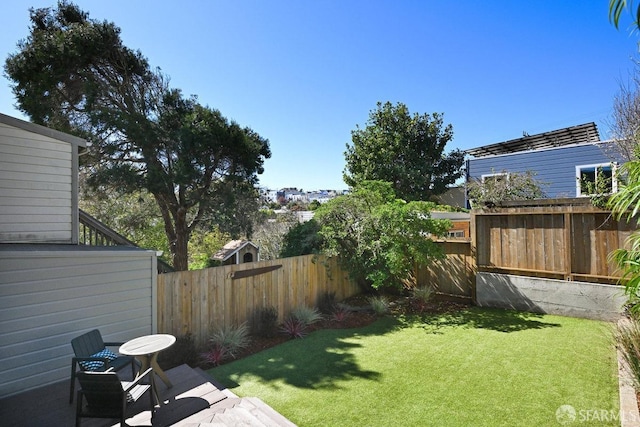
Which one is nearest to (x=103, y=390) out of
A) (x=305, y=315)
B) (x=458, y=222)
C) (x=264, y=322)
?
(x=264, y=322)

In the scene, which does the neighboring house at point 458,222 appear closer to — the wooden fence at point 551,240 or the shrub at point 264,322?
the wooden fence at point 551,240

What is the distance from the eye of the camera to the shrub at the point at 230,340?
519cm

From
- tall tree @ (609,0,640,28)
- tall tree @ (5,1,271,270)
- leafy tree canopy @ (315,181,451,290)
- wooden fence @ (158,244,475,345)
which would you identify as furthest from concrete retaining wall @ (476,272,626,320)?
tall tree @ (5,1,271,270)

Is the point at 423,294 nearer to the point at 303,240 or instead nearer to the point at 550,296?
the point at 550,296

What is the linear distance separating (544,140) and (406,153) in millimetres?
6089

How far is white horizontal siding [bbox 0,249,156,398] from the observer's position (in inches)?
145

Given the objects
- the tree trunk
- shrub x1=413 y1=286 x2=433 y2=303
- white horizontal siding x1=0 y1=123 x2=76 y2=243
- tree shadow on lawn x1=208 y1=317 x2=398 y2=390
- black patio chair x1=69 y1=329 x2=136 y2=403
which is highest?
white horizontal siding x1=0 y1=123 x2=76 y2=243

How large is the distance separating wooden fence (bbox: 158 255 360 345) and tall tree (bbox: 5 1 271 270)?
4.07 meters

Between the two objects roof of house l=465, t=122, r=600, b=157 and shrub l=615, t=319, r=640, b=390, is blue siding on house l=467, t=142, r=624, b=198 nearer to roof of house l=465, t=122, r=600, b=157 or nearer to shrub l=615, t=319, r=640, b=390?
roof of house l=465, t=122, r=600, b=157

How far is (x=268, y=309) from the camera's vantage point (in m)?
6.25

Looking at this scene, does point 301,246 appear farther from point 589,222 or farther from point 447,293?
point 589,222

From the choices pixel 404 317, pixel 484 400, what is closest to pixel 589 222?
pixel 404 317

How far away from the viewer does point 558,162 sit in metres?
11.0

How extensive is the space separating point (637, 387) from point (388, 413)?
93.9 inches
